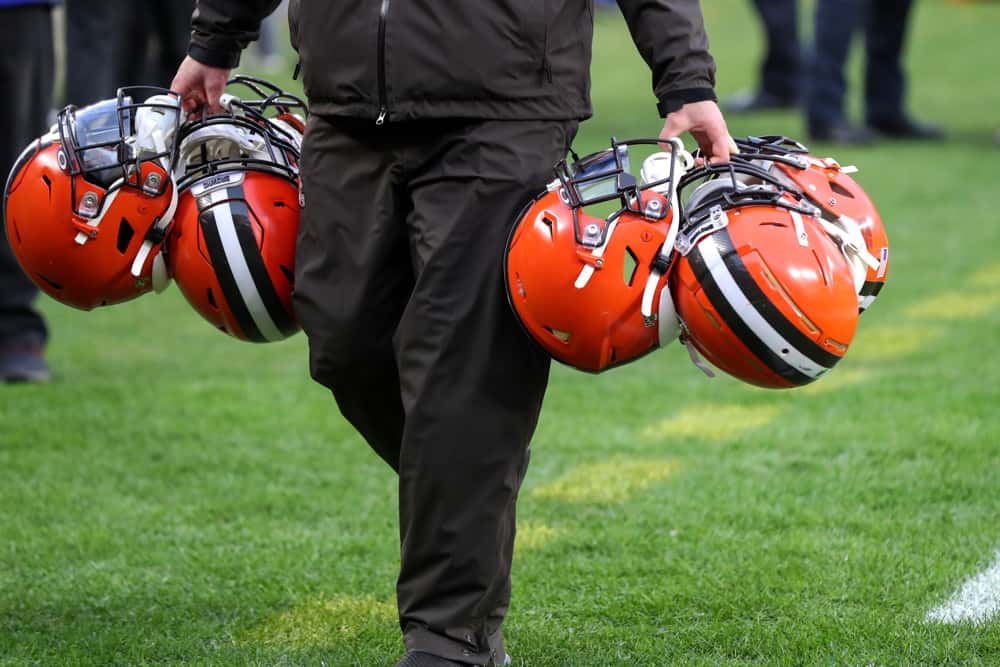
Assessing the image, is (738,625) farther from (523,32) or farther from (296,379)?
(296,379)

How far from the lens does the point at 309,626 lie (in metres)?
3.76

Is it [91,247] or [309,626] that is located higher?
[91,247]

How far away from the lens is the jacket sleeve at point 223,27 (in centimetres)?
372

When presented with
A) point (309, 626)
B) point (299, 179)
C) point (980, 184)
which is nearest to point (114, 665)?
point (309, 626)

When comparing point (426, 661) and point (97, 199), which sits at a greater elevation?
point (97, 199)

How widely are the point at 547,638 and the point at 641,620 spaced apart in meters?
0.25

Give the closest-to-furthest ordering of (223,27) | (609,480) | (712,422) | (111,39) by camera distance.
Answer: (223,27)
(609,480)
(712,422)
(111,39)

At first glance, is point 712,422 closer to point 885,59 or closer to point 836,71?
point 836,71

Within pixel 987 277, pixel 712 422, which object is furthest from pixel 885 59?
pixel 712 422

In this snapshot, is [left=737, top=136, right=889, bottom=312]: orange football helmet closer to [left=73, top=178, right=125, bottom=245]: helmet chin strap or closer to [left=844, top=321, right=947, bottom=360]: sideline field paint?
[left=73, top=178, right=125, bottom=245]: helmet chin strap

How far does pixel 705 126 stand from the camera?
10.6 feet

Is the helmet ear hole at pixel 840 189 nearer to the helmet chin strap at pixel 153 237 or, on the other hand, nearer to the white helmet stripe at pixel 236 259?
the white helmet stripe at pixel 236 259

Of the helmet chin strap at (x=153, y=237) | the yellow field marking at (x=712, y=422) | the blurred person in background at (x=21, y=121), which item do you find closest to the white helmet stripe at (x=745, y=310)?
the helmet chin strap at (x=153, y=237)

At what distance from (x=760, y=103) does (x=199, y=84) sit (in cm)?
1040
